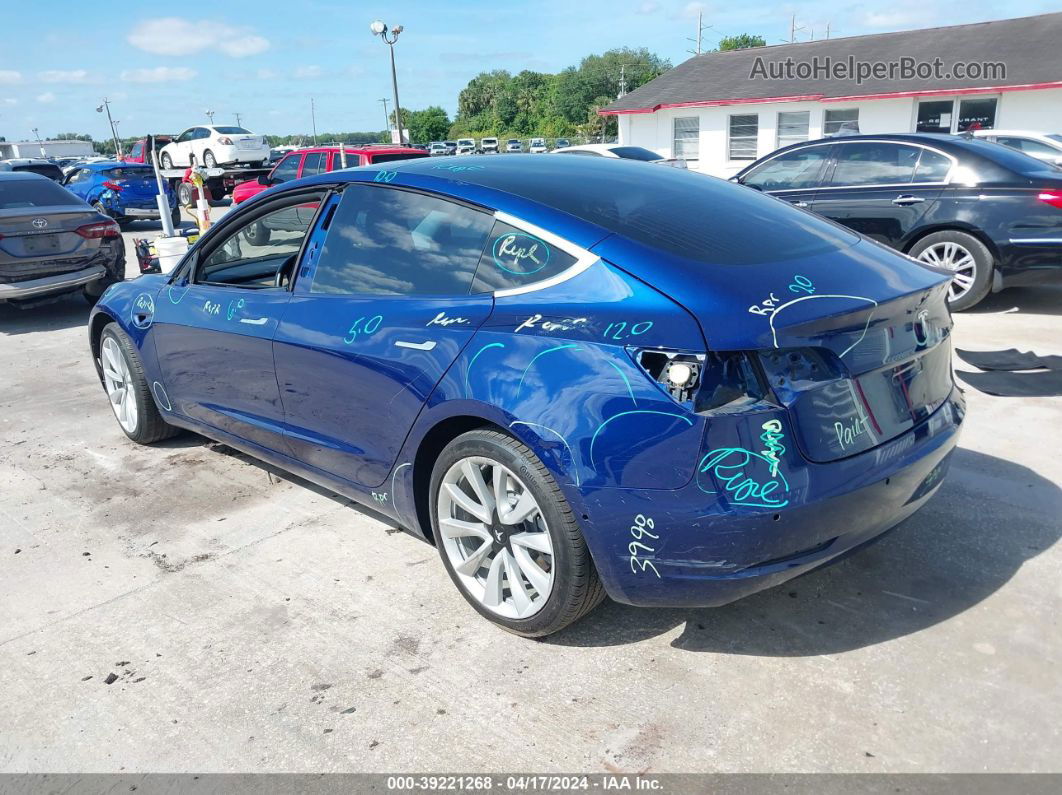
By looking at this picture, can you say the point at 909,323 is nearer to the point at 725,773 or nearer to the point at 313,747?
the point at 725,773

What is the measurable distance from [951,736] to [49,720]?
2835 millimetres

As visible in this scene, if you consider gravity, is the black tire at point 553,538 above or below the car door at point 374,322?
below

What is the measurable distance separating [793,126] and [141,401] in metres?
25.6

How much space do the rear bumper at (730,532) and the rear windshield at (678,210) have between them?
0.78 m

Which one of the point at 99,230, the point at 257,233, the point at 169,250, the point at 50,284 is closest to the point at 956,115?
the point at 169,250

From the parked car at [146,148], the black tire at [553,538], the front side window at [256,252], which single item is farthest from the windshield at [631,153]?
the parked car at [146,148]

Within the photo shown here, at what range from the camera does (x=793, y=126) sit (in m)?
26.5

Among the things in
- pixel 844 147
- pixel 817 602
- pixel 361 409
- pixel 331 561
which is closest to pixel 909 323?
pixel 817 602

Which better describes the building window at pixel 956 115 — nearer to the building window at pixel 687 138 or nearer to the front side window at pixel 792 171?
the building window at pixel 687 138

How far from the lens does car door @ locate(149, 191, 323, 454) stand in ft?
12.6

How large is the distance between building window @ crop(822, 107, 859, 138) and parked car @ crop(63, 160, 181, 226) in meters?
19.2

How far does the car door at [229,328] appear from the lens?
383 centimetres

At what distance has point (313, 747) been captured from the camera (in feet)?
8.30

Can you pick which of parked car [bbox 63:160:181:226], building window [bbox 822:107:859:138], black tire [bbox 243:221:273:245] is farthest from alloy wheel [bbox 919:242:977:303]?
building window [bbox 822:107:859:138]
